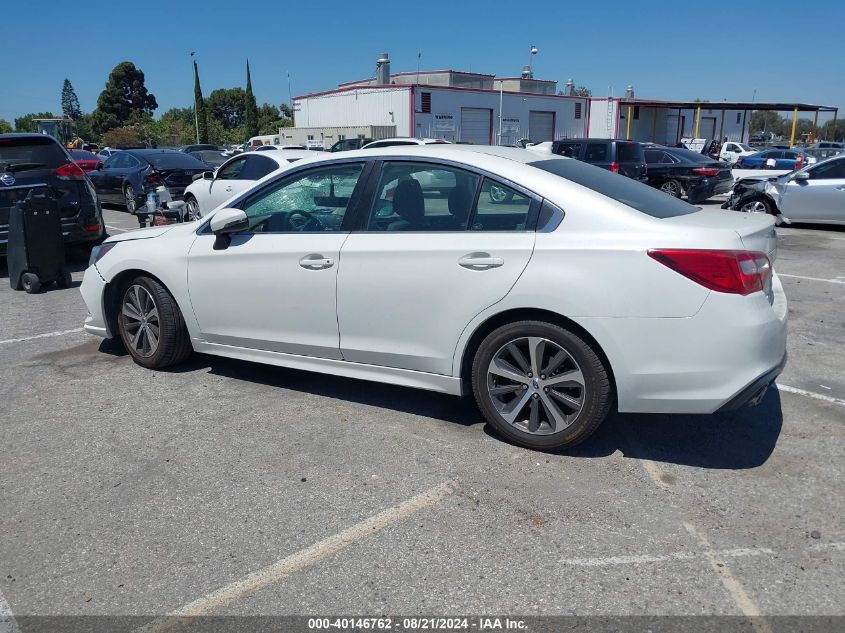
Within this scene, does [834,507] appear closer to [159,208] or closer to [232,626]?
[232,626]

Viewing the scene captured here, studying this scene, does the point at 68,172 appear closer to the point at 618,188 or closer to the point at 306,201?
the point at 306,201

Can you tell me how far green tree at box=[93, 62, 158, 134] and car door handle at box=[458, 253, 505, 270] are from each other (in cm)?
9898

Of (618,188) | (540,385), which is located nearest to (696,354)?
(540,385)

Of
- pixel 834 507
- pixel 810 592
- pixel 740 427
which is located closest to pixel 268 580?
pixel 810 592

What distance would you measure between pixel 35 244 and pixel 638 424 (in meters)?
6.84

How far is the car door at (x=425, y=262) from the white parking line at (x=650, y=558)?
1.44m

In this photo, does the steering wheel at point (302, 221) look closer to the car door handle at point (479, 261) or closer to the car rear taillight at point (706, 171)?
the car door handle at point (479, 261)

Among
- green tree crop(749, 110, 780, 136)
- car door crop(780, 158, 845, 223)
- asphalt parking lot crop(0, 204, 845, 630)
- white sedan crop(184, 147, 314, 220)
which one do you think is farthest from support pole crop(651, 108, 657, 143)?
green tree crop(749, 110, 780, 136)

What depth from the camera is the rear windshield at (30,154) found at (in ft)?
29.0

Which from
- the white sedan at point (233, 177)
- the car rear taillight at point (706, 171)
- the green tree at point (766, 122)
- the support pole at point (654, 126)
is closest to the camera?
the white sedan at point (233, 177)

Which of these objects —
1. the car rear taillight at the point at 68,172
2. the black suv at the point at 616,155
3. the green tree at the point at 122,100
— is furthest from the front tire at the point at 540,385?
the green tree at the point at 122,100

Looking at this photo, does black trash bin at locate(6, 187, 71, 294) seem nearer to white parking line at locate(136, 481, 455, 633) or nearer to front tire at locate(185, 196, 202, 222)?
front tire at locate(185, 196, 202, 222)

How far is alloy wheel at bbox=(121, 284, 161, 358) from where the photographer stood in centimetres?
536

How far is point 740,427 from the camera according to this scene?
4449mm
